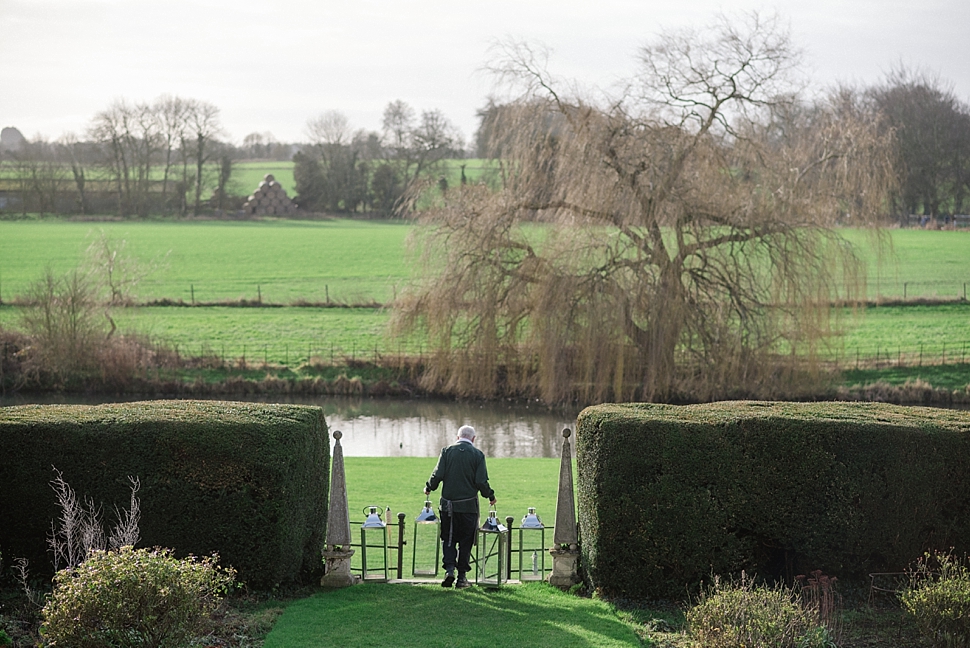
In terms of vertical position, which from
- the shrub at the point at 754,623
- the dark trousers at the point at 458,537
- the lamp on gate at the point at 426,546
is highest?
the shrub at the point at 754,623

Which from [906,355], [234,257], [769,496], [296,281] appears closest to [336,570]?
[769,496]

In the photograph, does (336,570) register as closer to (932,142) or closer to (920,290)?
(920,290)

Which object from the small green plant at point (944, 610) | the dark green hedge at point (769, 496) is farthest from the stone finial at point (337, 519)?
the small green plant at point (944, 610)

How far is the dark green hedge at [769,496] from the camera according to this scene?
9.54 m

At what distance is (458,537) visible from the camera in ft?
33.9

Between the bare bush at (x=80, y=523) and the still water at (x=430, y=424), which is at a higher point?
the bare bush at (x=80, y=523)

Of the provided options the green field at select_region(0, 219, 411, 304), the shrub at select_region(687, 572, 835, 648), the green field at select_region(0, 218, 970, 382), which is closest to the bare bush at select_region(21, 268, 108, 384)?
the green field at select_region(0, 218, 970, 382)

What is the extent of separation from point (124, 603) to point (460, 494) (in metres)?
3.93

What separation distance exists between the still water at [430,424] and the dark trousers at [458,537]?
44.7 ft

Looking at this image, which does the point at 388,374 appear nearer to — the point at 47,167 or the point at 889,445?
the point at 889,445

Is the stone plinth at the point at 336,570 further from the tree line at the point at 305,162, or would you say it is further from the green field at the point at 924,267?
the tree line at the point at 305,162

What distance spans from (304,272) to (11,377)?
23419 mm

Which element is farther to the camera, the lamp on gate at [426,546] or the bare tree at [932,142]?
the bare tree at [932,142]

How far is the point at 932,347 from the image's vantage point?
3509cm
